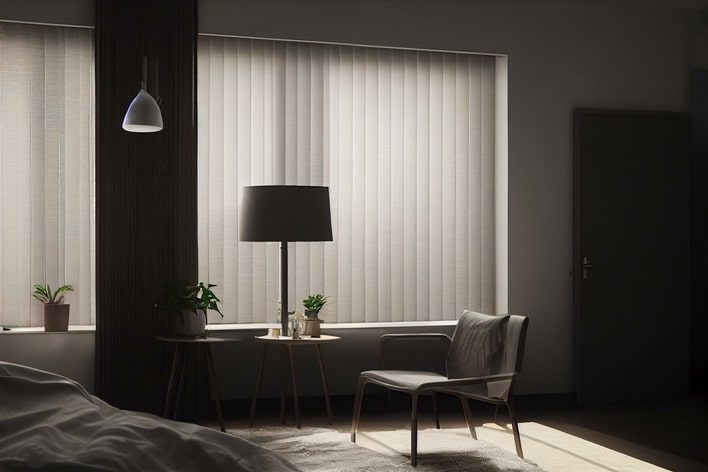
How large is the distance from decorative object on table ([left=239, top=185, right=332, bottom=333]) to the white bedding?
2116mm

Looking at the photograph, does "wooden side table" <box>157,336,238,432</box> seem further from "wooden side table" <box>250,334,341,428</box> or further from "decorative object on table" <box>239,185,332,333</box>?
"decorative object on table" <box>239,185,332,333</box>

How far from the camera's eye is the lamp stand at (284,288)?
520cm

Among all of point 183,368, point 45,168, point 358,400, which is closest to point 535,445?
→ point 358,400

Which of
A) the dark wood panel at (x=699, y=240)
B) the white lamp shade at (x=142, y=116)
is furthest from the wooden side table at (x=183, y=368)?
the dark wood panel at (x=699, y=240)

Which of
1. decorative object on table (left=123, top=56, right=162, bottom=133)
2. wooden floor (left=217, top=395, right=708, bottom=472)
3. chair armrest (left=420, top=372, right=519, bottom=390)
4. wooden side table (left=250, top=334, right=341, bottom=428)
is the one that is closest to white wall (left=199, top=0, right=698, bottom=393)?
wooden floor (left=217, top=395, right=708, bottom=472)

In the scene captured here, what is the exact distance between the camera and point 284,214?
5.06m

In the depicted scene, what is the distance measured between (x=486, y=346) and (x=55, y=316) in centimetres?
262

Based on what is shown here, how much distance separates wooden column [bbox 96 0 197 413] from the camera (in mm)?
5207

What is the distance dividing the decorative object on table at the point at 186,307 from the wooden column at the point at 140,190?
28 centimetres

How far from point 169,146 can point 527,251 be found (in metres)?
2.59

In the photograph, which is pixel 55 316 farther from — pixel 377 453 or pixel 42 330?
pixel 377 453

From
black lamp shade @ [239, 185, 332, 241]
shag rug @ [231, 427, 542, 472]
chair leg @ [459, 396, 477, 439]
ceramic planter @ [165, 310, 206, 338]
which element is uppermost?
black lamp shade @ [239, 185, 332, 241]

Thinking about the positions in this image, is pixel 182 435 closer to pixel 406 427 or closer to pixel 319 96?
pixel 406 427

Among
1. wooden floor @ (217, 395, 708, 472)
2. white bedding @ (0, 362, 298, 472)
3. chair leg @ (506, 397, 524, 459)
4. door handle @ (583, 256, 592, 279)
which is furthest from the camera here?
door handle @ (583, 256, 592, 279)
